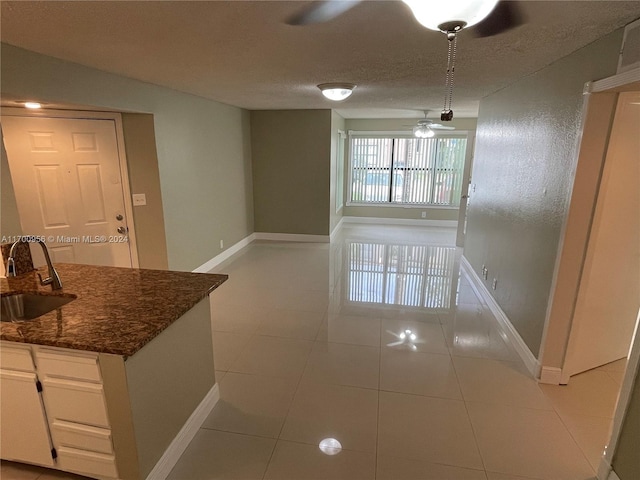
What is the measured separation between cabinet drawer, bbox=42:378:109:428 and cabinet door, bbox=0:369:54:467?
68 millimetres

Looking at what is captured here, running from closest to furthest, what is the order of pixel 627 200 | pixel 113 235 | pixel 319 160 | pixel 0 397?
pixel 0 397 → pixel 627 200 → pixel 113 235 → pixel 319 160

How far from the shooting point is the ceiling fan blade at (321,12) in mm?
1552

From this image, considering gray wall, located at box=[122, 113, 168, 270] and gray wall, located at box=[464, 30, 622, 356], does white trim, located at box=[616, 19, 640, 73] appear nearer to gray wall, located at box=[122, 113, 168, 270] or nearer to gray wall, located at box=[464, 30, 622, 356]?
gray wall, located at box=[464, 30, 622, 356]

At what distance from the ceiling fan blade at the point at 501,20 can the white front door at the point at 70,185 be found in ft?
11.2

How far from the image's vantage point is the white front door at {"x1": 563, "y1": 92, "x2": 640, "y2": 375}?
7.04ft

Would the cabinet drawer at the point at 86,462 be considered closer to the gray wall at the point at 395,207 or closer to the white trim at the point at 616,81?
the white trim at the point at 616,81

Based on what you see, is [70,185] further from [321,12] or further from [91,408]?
[321,12]

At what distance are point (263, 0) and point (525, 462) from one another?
2665 mm

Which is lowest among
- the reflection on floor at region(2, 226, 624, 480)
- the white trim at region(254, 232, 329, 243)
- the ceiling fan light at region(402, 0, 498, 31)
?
the reflection on floor at region(2, 226, 624, 480)

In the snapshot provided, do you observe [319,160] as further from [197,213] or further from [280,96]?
[197,213]

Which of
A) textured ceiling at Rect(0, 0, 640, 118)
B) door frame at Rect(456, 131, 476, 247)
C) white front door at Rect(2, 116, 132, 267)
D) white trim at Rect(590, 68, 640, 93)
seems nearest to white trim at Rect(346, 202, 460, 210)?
door frame at Rect(456, 131, 476, 247)

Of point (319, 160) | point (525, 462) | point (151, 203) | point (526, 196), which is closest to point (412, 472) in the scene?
point (525, 462)

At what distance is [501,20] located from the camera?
1746 mm

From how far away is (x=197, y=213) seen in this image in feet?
15.3
